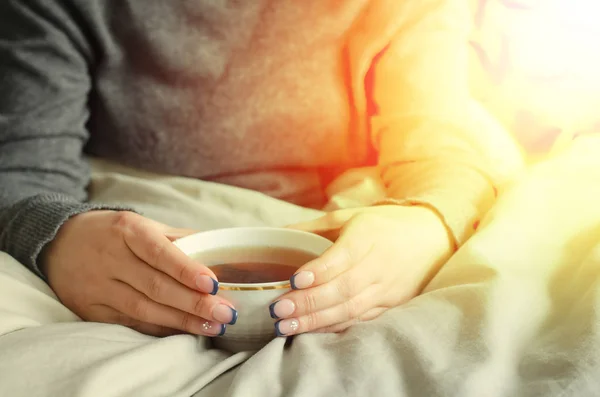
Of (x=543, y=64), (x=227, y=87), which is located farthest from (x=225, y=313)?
(x=543, y=64)

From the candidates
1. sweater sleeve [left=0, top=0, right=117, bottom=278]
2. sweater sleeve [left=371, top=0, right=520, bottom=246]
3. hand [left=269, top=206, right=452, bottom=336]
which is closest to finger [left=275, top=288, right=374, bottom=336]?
hand [left=269, top=206, right=452, bottom=336]

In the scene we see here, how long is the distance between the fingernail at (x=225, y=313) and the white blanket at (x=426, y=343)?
0.03 meters

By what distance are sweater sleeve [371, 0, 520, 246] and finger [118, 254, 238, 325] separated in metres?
0.33

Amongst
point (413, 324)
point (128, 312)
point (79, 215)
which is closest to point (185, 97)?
point (79, 215)

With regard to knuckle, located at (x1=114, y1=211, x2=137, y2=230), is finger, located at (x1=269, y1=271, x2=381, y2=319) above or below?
below

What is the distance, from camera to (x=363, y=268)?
0.57m

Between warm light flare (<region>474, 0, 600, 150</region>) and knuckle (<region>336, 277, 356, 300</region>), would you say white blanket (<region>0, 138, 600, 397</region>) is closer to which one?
knuckle (<region>336, 277, 356, 300</region>)

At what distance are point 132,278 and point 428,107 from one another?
0.46 metres

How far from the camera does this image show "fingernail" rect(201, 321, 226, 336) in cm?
52

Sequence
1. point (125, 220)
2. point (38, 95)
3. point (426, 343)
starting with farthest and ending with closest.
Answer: point (38, 95), point (125, 220), point (426, 343)

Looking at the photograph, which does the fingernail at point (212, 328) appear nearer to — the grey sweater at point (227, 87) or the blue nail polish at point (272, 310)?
the blue nail polish at point (272, 310)

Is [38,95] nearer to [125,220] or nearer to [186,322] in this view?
[125,220]

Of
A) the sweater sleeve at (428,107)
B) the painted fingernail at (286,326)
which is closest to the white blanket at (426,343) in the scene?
the painted fingernail at (286,326)

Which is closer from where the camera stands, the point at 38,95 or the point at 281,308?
the point at 281,308
